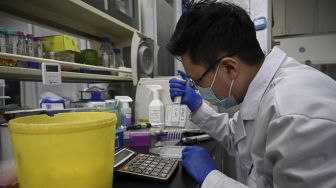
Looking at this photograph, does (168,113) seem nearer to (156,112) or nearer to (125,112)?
(156,112)

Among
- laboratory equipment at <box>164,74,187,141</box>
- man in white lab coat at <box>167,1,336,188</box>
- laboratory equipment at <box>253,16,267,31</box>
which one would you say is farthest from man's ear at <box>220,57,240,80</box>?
laboratory equipment at <box>253,16,267,31</box>

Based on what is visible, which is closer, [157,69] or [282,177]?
[282,177]

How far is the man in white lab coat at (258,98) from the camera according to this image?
532 millimetres

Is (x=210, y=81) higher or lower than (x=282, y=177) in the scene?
higher

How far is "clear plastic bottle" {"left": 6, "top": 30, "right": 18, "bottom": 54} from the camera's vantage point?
38.4 inches

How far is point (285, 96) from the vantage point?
2.02 feet

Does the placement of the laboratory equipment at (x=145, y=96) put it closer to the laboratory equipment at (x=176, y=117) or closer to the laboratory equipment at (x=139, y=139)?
the laboratory equipment at (x=176, y=117)

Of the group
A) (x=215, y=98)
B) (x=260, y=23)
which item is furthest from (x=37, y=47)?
(x=260, y=23)

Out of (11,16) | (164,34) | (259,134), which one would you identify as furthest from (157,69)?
(259,134)

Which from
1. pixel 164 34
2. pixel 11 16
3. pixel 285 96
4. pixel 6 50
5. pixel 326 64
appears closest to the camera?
pixel 285 96

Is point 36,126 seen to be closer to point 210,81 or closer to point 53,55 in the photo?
Result: point 210,81

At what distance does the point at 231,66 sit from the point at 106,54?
104 cm

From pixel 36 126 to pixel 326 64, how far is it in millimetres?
4356

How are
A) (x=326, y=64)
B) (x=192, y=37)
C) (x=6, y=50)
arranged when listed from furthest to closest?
1. (x=326, y=64)
2. (x=6, y=50)
3. (x=192, y=37)
